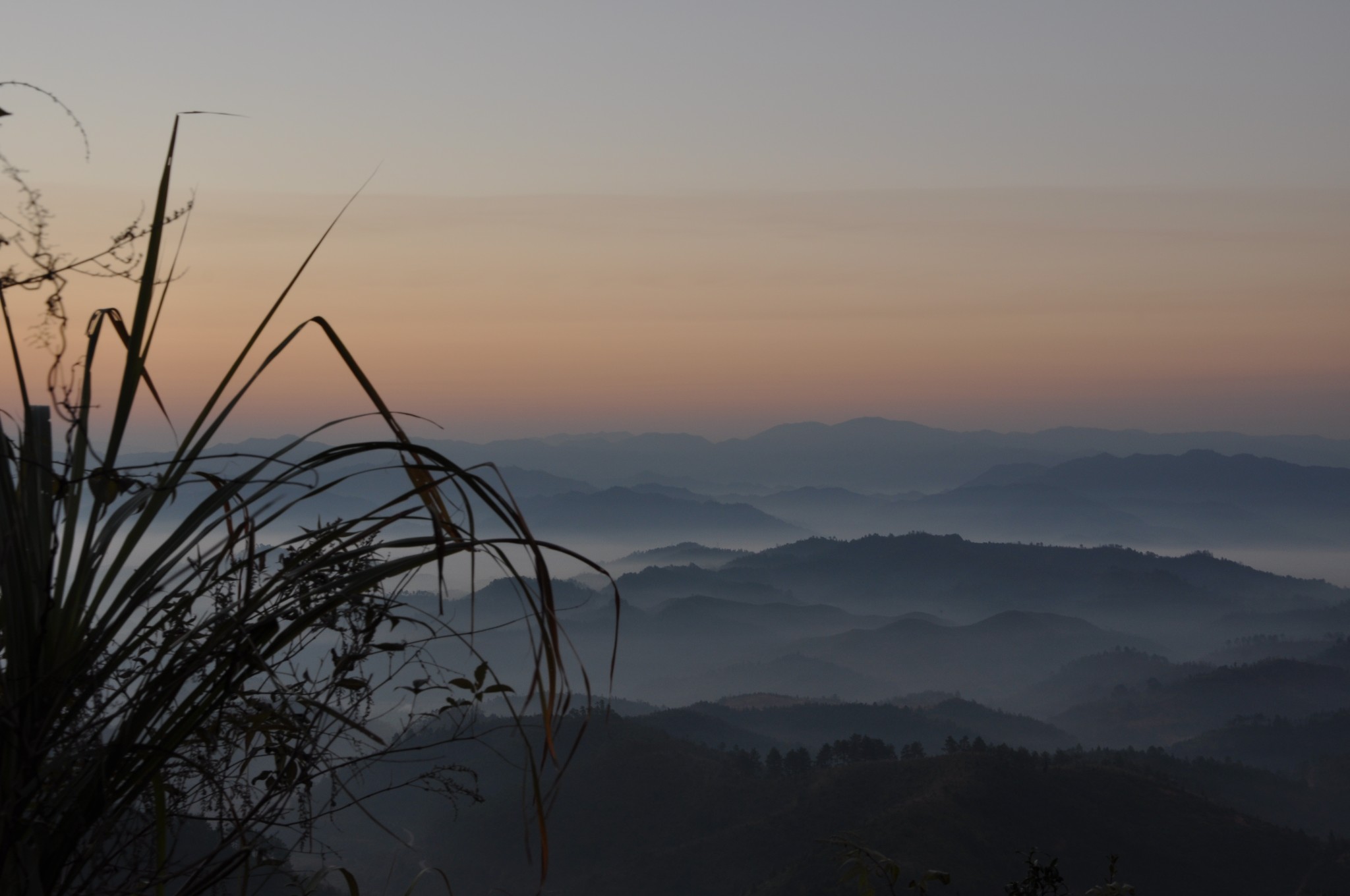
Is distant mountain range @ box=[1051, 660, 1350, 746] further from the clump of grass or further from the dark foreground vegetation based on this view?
the clump of grass

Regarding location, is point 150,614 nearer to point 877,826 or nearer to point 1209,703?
point 877,826

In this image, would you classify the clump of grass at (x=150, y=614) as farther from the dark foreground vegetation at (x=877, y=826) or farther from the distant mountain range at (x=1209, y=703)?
the distant mountain range at (x=1209, y=703)

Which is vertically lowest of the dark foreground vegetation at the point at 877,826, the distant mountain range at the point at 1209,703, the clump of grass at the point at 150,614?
the distant mountain range at the point at 1209,703

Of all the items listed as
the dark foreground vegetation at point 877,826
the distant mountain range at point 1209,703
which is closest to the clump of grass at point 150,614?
the dark foreground vegetation at point 877,826

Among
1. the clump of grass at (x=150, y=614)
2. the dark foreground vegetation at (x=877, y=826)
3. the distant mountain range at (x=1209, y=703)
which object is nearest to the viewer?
the clump of grass at (x=150, y=614)

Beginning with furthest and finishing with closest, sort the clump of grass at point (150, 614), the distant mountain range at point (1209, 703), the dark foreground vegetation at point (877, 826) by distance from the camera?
the distant mountain range at point (1209, 703) < the dark foreground vegetation at point (877, 826) < the clump of grass at point (150, 614)

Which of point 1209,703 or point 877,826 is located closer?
point 877,826

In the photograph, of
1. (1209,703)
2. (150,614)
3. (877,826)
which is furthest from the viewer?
(1209,703)

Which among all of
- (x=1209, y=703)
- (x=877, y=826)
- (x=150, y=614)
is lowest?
(x=1209, y=703)

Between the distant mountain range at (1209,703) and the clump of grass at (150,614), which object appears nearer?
the clump of grass at (150,614)

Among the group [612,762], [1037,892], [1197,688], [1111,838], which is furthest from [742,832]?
[1197,688]

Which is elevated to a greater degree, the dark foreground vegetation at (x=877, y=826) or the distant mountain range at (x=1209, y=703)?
the dark foreground vegetation at (x=877, y=826)

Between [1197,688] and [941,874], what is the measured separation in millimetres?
136870

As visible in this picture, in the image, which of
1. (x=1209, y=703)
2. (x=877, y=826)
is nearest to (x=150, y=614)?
(x=877, y=826)
